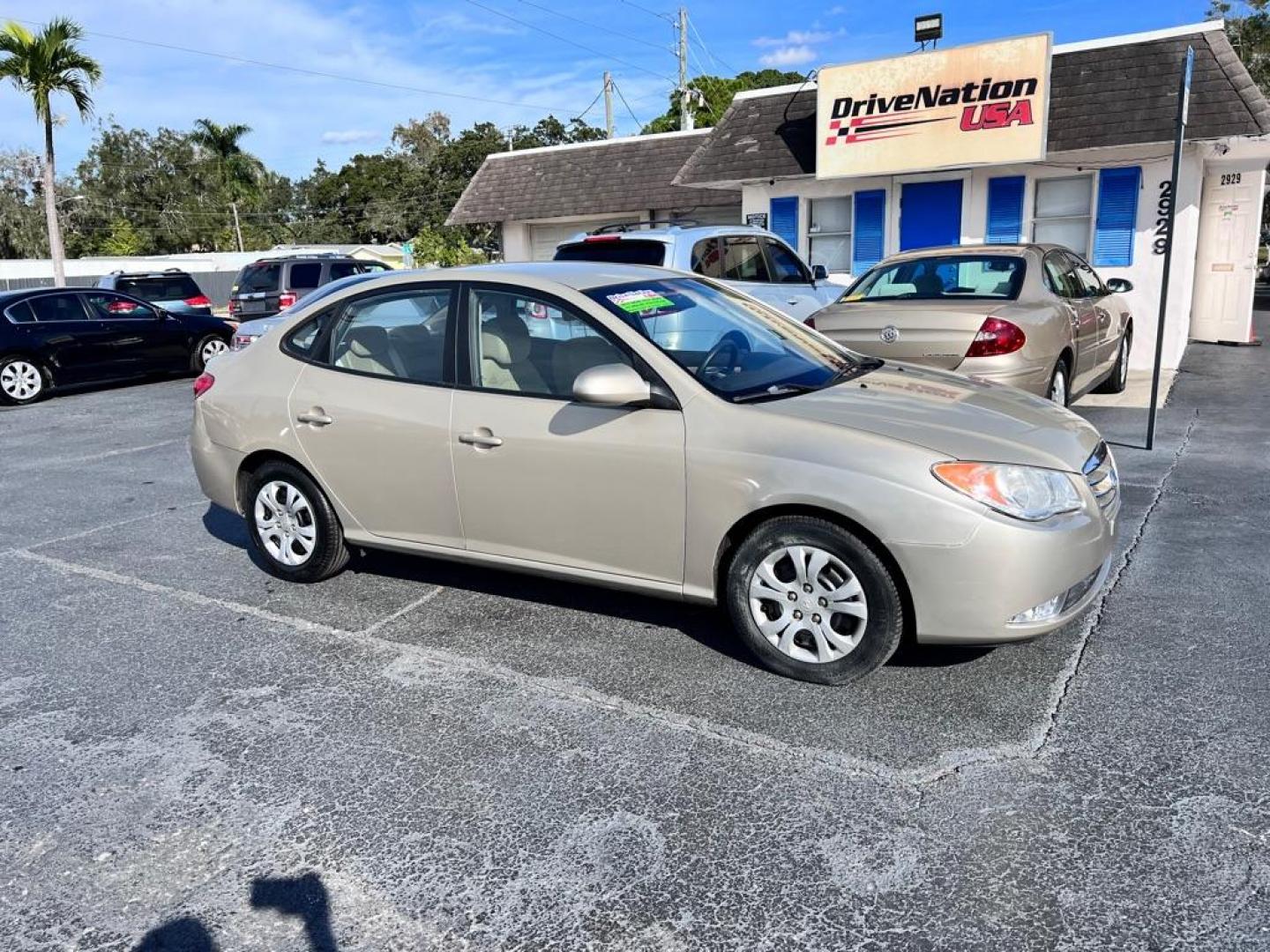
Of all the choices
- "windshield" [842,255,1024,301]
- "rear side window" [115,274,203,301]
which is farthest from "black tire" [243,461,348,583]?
"rear side window" [115,274,203,301]

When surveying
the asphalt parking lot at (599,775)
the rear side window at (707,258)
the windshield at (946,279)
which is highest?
the rear side window at (707,258)

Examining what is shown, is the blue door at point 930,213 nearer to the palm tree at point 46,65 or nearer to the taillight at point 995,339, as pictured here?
the taillight at point 995,339

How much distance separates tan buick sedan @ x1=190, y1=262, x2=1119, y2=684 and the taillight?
2.71 meters

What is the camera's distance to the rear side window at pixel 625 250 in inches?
358

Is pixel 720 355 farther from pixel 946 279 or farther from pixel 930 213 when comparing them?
pixel 930 213

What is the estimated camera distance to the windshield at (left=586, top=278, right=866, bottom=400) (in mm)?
4285

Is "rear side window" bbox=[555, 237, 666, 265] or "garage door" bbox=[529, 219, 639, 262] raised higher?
"garage door" bbox=[529, 219, 639, 262]

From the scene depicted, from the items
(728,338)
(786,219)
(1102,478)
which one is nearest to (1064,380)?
(1102,478)

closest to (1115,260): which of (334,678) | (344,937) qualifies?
(334,678)

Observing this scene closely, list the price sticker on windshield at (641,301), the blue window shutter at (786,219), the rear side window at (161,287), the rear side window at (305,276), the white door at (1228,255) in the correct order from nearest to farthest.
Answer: the price sticker on windshield at (641,301), the white door at (1228,255), the blue window shutter at (786,219), the rear side window at (305,276), the rear side window at (161,287)

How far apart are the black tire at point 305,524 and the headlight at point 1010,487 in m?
3.12

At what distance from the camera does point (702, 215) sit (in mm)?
20797

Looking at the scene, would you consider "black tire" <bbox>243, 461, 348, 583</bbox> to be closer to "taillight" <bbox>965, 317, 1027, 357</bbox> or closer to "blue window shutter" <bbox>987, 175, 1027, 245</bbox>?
"taillight" <bbox>965, 317, 1027, 357</bbox>

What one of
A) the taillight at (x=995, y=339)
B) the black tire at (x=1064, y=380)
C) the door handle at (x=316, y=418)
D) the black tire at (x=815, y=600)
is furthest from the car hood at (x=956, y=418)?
the black tire at (x=1064, y=380)
